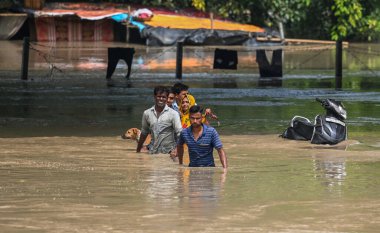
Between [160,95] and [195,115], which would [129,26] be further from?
[195,115]

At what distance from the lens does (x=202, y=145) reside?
12.4 m

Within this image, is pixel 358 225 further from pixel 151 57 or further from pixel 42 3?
pixel 42 3

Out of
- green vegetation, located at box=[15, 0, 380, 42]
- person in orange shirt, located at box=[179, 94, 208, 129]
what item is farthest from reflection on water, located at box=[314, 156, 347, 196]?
green vegetation, located at box=[15, 0, 380, 42]

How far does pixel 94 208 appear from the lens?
Result: 31.8ft

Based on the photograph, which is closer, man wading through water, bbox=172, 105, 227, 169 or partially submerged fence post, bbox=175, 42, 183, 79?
man wading through water, bbox=172, 105, 227, 169

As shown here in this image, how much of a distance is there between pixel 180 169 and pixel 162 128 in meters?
1.57

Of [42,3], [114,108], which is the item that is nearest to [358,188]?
[114,108]

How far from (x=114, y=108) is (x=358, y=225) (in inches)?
538

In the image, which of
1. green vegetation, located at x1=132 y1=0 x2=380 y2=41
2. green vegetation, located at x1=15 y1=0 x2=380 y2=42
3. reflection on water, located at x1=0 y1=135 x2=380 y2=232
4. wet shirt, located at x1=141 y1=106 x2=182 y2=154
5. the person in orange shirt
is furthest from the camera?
green vegetation, located at x1=15 y1=0 x2=380 y2=42

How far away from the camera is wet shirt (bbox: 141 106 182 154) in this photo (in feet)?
45.7

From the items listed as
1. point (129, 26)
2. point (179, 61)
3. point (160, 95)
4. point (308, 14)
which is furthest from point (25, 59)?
point (308, 14)

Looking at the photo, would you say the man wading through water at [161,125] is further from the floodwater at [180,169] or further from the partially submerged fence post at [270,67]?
the partially submerged fence post at [270,67]

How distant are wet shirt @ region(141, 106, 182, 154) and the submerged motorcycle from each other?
2459 mm

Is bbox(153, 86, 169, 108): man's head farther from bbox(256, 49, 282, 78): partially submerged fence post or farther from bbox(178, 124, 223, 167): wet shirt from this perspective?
bbox(256, 49, 282, 78): partially submerged fence post
